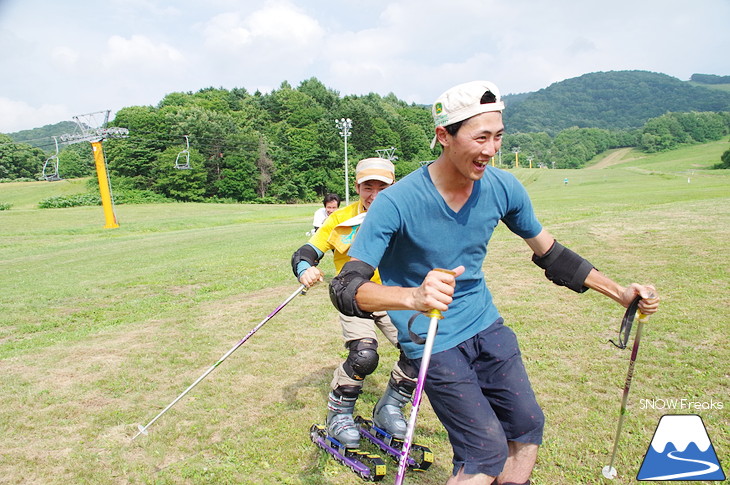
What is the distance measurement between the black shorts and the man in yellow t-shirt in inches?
56.2

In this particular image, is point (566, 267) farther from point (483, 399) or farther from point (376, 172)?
point (376, 172)

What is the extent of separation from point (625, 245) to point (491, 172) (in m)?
12.5

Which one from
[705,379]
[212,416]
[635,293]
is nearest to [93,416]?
Answer: [212,416]

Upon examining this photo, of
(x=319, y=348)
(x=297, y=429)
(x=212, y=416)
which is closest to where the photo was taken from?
(x=297, y=429)

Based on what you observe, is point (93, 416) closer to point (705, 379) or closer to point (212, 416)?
point (212, 416)

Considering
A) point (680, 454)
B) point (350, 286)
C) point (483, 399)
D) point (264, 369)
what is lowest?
point (264, 369)

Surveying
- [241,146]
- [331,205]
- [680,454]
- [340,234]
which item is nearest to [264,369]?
[340,234]

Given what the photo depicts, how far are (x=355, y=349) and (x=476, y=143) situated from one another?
248 cm

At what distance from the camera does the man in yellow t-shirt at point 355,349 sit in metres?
4.50

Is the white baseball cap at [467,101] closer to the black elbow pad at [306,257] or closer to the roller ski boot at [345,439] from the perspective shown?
the black elbow pad at [306,257]

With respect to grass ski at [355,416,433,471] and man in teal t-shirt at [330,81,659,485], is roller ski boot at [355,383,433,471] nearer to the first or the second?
grass ski at [355,416,433,471]

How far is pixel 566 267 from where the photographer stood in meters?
3.37

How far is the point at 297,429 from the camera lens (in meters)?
4.93

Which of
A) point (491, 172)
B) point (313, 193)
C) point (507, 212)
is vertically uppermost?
point (491, 172)
